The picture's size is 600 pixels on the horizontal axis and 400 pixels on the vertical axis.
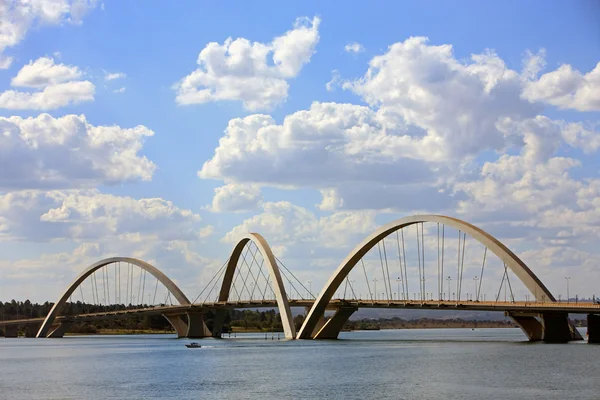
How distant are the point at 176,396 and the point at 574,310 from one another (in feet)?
145

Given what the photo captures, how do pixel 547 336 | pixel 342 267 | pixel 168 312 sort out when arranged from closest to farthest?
pixel 547 336, pixel 342 267, pixel 168 312

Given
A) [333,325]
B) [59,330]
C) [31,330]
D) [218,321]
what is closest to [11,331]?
[31,330]

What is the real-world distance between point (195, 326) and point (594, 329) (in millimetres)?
70433

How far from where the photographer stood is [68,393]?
56156 mm

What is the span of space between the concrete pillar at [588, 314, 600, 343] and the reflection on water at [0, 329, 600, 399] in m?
1.31

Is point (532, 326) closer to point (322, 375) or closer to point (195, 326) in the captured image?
point (322, 375)

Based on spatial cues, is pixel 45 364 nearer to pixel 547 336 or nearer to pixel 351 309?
pixel 351 309

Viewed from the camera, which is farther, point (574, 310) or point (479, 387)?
point (574, 310)

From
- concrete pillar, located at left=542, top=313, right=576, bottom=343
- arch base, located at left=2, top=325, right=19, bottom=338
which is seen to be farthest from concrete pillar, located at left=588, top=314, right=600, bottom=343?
arch base, located at left=2, top=325, right=19, bottom=338

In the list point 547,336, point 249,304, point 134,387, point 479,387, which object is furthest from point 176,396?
point 249,304

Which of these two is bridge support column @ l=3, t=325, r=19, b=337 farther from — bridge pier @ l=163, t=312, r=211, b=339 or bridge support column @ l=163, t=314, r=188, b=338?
bridge support column @ l=163, t=314, r=188, b=338

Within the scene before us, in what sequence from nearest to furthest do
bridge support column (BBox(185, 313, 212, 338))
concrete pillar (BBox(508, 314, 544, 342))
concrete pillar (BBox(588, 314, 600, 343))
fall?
concrete pillar (BBox(588, 314, 600, 343)) < concrete pillar (BBox(508, 314, 544, 342)) < bridge support column (BBox(185, 313, 212, 338))

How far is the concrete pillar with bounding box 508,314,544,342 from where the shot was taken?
99562 mm

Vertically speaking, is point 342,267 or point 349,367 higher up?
point 342,267
